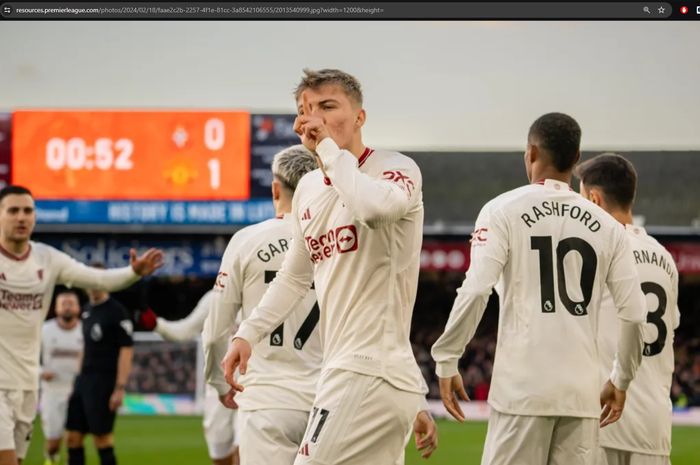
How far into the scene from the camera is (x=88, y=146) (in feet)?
77.9

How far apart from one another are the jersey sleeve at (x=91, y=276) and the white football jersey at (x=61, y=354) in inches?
237

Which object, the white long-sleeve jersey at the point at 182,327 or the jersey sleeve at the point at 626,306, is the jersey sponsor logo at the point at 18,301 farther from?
the jersey sleeve at the point at 626,306

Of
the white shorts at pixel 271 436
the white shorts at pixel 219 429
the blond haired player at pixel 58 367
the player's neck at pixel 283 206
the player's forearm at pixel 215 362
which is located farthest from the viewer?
the blond haired player at pixel 58 367

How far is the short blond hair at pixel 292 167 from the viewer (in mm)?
5879

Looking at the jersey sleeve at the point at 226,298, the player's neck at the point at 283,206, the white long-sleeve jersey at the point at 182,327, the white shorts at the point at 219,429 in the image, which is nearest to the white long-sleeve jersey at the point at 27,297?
the white long-sleeve jersey at the point at 182,327

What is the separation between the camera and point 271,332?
5.45 m

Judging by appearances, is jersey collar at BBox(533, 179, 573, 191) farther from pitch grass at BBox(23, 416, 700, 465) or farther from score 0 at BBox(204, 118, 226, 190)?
score 0 at BBox(204, 118, 226, 190)

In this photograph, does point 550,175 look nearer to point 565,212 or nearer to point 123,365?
point 565,212

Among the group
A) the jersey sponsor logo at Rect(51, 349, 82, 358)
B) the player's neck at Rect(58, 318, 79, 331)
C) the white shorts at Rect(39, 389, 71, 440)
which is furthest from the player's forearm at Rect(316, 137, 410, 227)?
the player's neck at Rect(58, 318, 79, 331)

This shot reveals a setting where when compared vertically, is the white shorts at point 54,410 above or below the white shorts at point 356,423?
below

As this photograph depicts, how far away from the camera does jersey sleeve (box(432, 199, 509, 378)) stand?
4.94m

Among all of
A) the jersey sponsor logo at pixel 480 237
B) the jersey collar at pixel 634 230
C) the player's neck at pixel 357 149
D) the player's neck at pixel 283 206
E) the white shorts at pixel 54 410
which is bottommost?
the white shorts at pixel 54 410

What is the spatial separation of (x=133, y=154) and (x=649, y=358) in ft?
61.6

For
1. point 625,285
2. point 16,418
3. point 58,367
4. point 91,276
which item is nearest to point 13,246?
point 91,276
